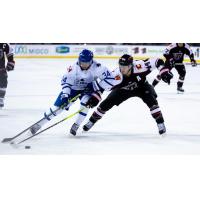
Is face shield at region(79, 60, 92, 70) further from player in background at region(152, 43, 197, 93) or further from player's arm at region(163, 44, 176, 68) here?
player's arm at region(163, 44, 176, 68)

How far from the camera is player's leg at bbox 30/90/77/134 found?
454cm

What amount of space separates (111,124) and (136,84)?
48 cm

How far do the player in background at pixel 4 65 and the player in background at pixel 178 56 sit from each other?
125 cm

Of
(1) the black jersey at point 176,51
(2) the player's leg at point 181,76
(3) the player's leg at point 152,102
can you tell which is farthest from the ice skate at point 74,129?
(2) the player's leg at point 181,76

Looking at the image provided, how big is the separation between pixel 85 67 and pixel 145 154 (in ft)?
2.71

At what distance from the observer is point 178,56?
17.2 ft

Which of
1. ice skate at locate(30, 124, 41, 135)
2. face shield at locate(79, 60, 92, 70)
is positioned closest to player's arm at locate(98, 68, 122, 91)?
face shield at locate(79, 60, 92, 70)

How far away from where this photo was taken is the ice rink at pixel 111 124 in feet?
14.3

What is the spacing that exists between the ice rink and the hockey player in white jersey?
73 mm

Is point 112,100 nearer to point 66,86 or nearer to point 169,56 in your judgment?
point 66,86

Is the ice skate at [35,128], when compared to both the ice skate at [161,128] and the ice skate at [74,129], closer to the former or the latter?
the ice skate at [74,129]

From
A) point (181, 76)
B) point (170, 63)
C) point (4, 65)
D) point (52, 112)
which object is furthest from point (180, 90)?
→ point (4, 65)
